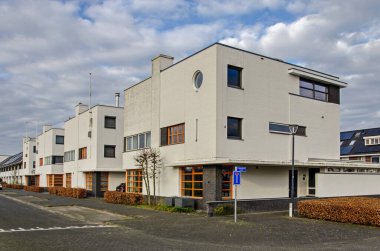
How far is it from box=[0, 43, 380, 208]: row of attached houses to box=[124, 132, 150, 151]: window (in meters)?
0.07

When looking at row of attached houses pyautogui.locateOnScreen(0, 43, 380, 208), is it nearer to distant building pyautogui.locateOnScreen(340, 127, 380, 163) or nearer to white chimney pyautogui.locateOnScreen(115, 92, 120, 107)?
white chimney pyautogui.locateOnScreen(115, 92, 120, 107)

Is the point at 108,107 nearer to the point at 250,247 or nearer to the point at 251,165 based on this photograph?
the point at 251,165

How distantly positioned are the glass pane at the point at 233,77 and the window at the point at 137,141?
8477 millimetres

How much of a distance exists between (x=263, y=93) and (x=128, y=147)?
1253 centimetres

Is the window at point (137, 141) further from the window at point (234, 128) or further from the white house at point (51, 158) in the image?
the white house at point (51, 158)

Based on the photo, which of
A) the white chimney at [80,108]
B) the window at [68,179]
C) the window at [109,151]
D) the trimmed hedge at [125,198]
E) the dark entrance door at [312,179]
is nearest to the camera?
the dark entrance door at [312,179]

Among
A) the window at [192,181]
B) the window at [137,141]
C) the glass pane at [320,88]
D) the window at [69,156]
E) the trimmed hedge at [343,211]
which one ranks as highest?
Result: the glass pane at [320,88]

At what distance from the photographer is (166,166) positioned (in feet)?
84.6

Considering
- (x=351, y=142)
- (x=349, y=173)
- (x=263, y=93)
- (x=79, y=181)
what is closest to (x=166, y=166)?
(x=263, y=93)

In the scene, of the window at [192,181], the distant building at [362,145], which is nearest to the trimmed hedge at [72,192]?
the window at [192,181]

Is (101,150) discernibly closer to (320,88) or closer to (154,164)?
(154,164)

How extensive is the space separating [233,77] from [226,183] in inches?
233

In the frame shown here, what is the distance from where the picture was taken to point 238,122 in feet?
74.8

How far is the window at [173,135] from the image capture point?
24770mm
